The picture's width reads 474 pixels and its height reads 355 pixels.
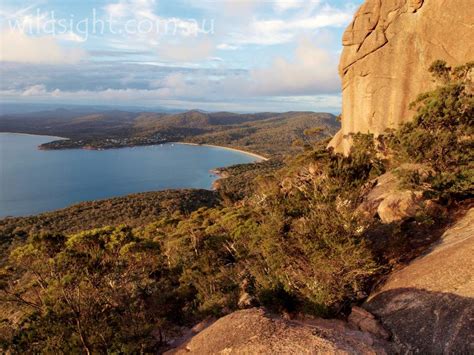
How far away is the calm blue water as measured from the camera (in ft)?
347

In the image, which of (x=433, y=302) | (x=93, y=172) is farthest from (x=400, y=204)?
(x=93, y=172)

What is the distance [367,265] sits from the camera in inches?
383

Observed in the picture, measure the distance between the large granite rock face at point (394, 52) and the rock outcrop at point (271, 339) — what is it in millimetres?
24431

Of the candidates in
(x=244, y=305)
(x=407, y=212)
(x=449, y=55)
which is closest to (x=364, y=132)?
(x=449, y=55)

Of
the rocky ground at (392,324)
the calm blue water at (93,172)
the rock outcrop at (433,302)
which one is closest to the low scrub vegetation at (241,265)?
the rock outcrop at (433,302)

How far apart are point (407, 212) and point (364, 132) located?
59.3 feet

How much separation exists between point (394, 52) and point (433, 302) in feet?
83.6

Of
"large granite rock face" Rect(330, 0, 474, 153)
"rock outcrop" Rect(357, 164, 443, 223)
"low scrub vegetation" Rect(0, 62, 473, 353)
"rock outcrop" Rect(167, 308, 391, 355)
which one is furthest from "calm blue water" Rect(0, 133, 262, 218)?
"rock outcrop" Rect(167, 308, 391, 355)

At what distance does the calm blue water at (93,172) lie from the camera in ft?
347

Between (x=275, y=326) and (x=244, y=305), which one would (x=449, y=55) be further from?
(x=275, y=326)

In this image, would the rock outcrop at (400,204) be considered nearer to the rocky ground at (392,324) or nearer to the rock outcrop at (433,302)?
the rock outcrop at (433,302)

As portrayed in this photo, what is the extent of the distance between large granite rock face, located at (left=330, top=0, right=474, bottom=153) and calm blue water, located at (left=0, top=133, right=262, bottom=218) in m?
88.4

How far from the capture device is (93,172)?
446ft

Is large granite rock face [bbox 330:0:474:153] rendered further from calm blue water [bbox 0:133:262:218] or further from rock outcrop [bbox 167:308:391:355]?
calm blue water [bbox 0:133:262:218]
